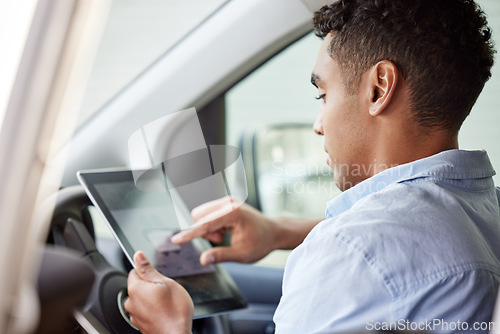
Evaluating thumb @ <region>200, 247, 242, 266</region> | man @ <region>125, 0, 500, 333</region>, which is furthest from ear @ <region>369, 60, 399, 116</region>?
thumb @ <region>200, 247, 242, 266</region>

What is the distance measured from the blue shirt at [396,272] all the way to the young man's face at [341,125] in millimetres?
Answer: 224

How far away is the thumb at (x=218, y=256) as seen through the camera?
1.90 m

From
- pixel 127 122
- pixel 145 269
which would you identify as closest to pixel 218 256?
pixel 145 269

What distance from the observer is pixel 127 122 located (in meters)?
2.01

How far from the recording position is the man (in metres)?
1.08

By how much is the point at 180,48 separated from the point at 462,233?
124cm

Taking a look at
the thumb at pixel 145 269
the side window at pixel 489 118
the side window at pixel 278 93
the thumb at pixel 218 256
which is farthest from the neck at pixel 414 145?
the thumb at pixel 218 256

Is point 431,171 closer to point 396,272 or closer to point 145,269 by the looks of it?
point 396,272

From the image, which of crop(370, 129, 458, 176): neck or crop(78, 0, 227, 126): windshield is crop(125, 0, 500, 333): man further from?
crop(78, 0, 227, 126): windshield

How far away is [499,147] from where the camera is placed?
152 centimetres

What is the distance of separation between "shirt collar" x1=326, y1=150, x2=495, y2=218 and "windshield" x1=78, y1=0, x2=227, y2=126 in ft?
2.69

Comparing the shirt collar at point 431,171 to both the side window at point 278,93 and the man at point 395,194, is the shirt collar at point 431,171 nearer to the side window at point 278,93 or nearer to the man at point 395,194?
the man at point 395,194

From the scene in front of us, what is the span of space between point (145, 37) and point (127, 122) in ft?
0.92

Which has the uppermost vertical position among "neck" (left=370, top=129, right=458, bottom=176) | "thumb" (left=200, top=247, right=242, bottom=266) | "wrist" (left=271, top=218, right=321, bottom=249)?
"neck" (left=370, top=129, right=458, bottom=176)
